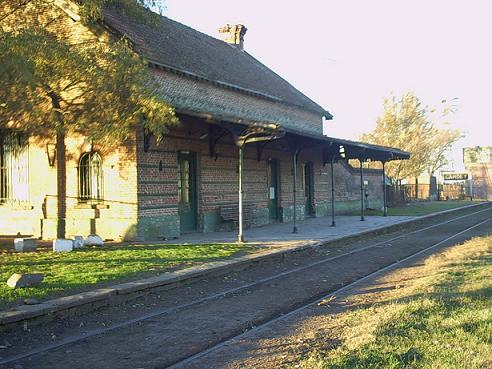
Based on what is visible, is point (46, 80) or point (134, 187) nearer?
point (46, 80)

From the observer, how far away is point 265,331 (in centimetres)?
663

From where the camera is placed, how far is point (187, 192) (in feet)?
58.9

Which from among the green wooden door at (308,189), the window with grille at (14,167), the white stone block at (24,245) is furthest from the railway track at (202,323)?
the green wooden door at (308,189)

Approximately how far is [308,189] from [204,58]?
332 inches

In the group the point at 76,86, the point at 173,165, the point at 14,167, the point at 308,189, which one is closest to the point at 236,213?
the point at 173,165

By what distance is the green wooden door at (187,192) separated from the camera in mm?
17609

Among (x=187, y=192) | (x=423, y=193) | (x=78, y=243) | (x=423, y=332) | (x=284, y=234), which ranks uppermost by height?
(x=187, y=192)

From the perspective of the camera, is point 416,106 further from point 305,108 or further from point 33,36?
point 33,36

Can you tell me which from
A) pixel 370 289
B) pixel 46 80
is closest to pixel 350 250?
pixel 370 289

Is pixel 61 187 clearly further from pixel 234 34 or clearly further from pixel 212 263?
pixel 234 34

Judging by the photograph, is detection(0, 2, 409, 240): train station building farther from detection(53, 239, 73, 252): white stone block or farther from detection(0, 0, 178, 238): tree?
detection(53, 239, 73, 252): white stone block

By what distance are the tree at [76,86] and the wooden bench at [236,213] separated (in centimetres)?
719

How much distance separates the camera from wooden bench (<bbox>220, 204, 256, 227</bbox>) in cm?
1905

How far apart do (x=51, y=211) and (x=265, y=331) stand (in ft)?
38.8
